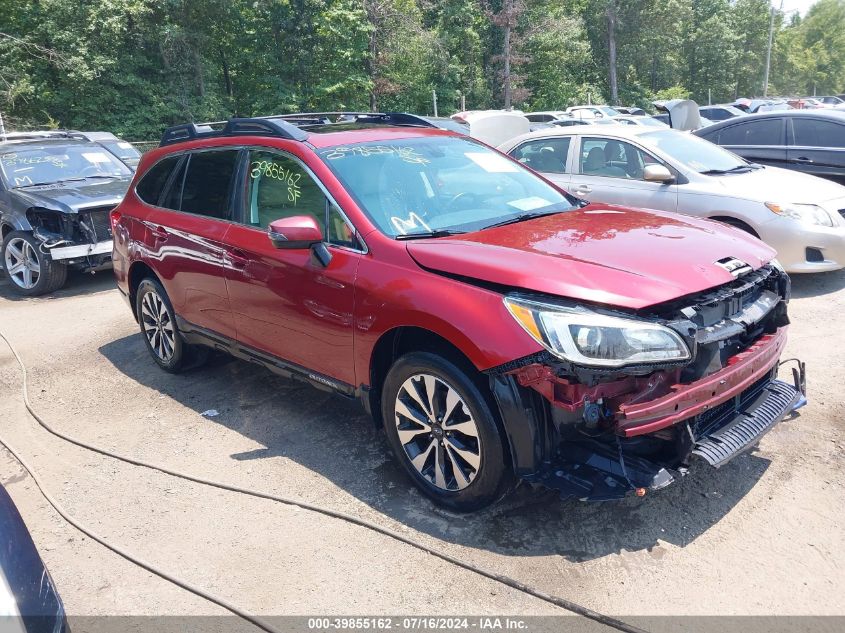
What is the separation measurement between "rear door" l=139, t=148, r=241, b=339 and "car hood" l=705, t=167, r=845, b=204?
16.0ft

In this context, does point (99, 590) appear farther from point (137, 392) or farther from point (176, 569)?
point (137, 392)

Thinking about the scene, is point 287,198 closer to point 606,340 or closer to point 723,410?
point 606,340

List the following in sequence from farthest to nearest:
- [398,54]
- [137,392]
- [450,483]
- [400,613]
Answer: [398,54], [137,392], [450,483], [400,613]

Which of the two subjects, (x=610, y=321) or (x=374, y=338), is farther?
(x=374, y=338)

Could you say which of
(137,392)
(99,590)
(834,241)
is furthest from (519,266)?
(834,241)

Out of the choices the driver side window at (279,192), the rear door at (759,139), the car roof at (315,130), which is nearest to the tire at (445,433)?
the driver side window at (279,192)

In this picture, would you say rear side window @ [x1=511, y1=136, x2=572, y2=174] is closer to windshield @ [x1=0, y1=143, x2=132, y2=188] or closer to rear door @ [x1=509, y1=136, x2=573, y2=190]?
rear door @ [x1=509, y1=136, x2=573, y2=190]

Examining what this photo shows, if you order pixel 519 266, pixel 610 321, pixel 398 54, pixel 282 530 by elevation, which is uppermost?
pixel 398 54

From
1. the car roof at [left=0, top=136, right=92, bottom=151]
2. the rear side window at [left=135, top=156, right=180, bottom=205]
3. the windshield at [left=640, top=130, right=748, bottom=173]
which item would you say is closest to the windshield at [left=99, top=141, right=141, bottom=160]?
the car roof at [left=0, top=136, right=92, bottom=151]

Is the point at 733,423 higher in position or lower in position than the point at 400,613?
higher

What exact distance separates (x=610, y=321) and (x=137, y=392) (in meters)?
3.95

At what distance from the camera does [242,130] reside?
4.57 metres

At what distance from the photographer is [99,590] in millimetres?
3062

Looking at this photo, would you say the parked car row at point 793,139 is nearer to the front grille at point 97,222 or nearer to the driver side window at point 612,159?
the driver side window at point 612,159
